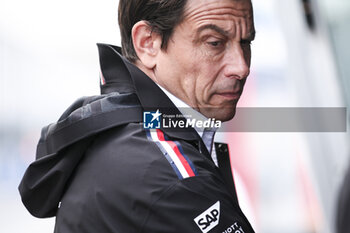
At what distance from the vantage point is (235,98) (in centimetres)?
144

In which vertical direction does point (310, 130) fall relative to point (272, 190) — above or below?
above

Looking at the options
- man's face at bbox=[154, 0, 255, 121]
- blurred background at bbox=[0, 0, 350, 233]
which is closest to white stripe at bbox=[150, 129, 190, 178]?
man's face at bbox=[154, 0, 255, 121]

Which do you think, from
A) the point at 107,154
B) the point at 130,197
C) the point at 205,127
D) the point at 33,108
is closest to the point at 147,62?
the point at 205,127

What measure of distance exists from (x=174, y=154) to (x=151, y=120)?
0.13 m

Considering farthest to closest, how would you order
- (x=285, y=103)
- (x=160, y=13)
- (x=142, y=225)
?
(x=285, y=103), (x=160, y=13), (x=142, y=225)

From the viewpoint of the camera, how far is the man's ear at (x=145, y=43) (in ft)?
4.68

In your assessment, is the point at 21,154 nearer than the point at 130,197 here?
No

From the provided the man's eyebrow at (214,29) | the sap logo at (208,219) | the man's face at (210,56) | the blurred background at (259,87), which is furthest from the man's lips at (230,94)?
the blurred background at (259,87)

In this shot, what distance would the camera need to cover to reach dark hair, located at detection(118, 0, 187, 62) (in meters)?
1.38

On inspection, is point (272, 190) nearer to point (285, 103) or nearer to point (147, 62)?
point (285, 103)

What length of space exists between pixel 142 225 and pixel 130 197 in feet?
0.21

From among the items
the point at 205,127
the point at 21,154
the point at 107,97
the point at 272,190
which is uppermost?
the point at 107,97

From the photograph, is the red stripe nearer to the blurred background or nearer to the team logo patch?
the team logo patch

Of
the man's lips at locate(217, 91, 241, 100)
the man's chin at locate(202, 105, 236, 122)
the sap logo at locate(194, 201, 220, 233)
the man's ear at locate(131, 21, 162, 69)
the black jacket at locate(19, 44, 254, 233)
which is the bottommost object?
the sap logo at locate(194, 201, 220, 233)
